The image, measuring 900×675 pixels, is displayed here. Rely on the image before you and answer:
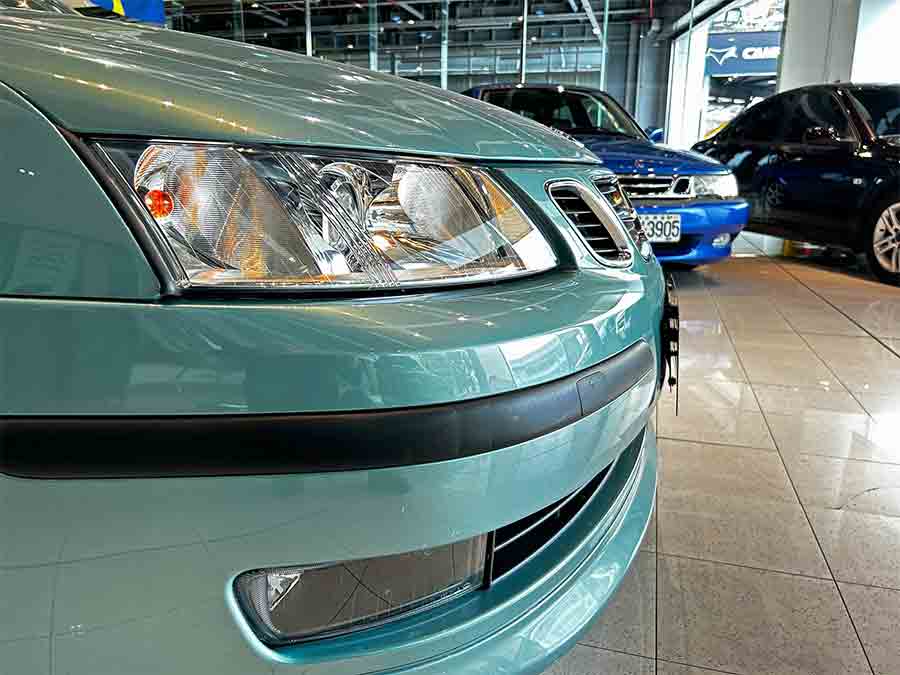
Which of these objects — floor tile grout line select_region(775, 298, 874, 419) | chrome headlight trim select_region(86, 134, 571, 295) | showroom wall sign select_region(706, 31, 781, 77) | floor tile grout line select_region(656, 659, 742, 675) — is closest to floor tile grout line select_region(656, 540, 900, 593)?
floor tile grout line select_region(656, 659, 742, 675)

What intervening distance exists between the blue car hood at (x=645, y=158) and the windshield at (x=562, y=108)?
0.44 meters

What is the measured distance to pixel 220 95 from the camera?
77 cm

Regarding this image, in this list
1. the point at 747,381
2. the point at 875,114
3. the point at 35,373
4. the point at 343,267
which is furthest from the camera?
the point at 875,114

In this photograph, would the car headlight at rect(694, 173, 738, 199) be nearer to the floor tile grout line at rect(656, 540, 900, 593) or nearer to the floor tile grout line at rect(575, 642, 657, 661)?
the floor tile grout line at rect(656, 540, 900, 593)

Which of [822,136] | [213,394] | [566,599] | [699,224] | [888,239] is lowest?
[566,599]

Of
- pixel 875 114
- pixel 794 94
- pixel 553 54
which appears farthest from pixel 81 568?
pixel 553 54

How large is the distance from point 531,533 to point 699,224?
3423 millimetres

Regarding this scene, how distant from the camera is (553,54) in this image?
395 inches

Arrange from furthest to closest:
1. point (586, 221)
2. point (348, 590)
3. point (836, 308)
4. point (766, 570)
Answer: point (836, 308) < point (766, 570) < point (586, 221) < point (348, 590)

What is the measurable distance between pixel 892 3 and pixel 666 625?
7.54 metres

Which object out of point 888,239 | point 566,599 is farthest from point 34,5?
point 888,239

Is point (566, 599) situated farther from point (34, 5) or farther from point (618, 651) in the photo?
point (34, 5)

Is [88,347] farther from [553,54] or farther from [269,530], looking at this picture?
[553,54]

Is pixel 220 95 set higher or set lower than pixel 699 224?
higher
